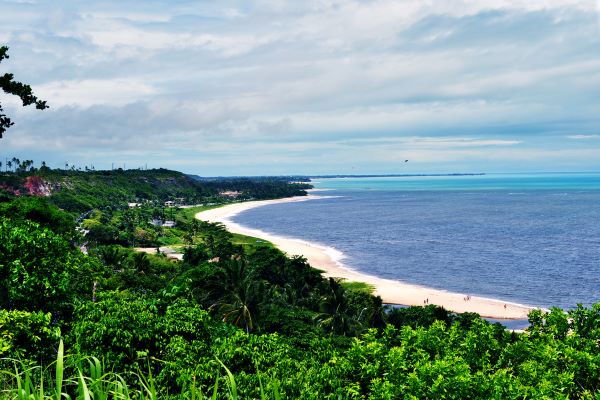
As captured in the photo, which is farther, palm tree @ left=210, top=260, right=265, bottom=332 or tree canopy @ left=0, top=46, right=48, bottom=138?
palm tree @ left=210, top=260, right=265, bottom=332

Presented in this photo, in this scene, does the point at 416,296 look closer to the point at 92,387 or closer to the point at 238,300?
the point at 238,300

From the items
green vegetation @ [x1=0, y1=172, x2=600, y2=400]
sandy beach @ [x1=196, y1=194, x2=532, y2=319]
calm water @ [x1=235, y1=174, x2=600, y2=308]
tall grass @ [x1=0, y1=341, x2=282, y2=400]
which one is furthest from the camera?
calm water @ [x1=235, y1=174, x2=600, y2=308]

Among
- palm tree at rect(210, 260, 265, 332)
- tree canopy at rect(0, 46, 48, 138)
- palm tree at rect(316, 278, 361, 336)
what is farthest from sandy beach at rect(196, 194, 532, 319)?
tree canopy at rect(0, 46, 48, 138)

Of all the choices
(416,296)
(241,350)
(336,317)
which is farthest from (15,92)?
(416,296)

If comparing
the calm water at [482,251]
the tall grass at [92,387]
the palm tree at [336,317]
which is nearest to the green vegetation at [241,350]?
the tall grass at [92,387]

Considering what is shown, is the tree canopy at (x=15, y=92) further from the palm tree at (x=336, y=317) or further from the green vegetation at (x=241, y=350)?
the palm tree at (x=336, y=317)

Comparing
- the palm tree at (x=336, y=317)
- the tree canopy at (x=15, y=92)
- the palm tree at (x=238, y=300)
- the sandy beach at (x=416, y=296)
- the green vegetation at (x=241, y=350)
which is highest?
the tree canopy at (x=15, y=92)

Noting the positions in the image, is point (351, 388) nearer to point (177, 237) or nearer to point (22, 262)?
point (22, 262)

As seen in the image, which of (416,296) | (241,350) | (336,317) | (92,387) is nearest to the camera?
(92,387)

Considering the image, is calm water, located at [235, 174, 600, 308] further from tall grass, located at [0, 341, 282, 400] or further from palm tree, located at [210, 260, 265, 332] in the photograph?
tall grass, located at [0, 341, 282, 400]

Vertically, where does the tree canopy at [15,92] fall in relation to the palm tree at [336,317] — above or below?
above

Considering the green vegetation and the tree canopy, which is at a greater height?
the tree canopy
